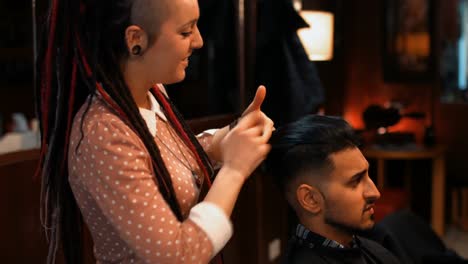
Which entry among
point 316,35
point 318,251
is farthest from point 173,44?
point 316,35

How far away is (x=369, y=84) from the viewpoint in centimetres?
469

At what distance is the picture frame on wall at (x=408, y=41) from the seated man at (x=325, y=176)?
335 centimetres

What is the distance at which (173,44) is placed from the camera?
1.09 m

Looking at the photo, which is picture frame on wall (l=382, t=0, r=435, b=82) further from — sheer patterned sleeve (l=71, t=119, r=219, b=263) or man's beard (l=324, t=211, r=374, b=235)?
sheer patterned sleeve (l=71, t=119, r=219, b=263)

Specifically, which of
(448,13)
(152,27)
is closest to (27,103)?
(152,27)

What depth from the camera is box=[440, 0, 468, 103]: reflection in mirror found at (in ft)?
15.5

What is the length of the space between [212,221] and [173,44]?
0.32m

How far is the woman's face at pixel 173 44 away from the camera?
1.08 m

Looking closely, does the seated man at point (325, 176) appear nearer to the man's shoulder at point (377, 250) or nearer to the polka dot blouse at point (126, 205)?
the man's shoulder at point (377, 250)

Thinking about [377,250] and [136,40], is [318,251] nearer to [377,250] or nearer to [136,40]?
[377,250]

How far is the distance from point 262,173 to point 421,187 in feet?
6.53

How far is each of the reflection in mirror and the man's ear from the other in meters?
3.54

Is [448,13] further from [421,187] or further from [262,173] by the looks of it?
[262,173]

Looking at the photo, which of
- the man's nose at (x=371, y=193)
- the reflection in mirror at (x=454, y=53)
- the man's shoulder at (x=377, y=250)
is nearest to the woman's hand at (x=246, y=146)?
the man's nose at (x=371, y=193)
